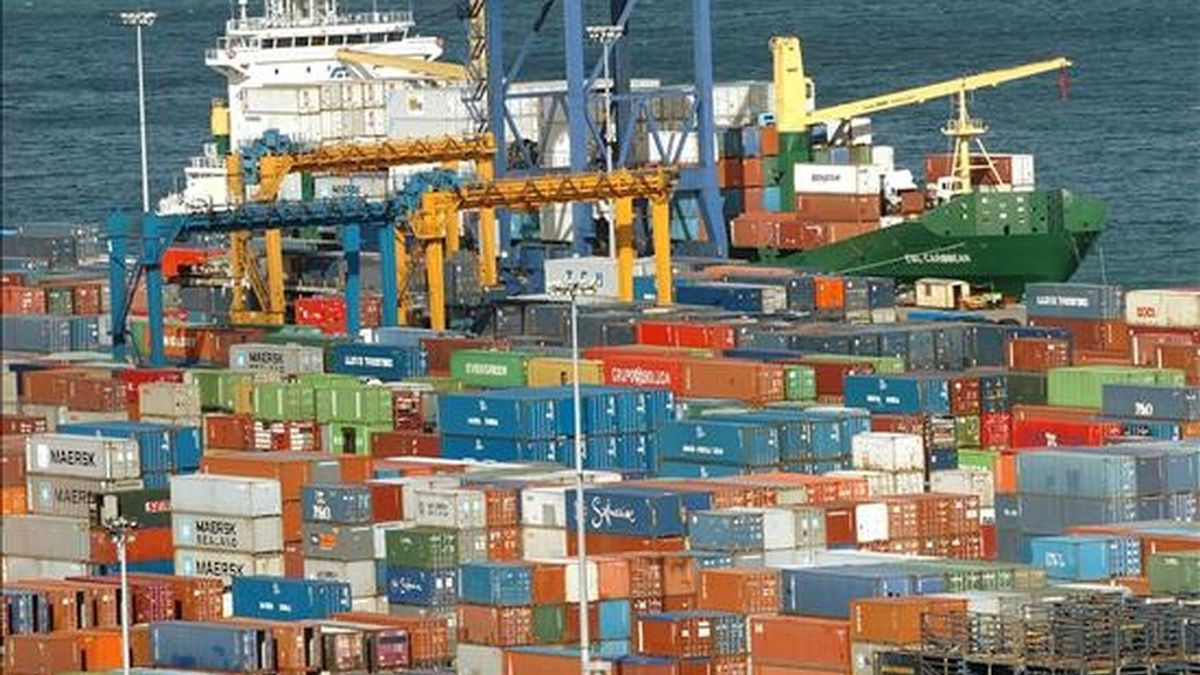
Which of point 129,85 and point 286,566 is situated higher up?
point 129,85

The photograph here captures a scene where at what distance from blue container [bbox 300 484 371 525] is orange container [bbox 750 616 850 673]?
24.5 feet

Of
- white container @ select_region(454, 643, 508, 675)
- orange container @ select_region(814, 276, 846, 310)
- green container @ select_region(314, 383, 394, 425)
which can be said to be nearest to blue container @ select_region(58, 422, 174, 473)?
green container @ select_region(314, 383, 394, 425)

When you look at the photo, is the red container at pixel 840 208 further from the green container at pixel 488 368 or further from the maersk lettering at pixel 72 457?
the maersk lettering at pixel 72 457

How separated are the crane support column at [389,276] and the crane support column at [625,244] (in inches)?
131

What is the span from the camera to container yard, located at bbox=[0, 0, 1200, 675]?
3900cm

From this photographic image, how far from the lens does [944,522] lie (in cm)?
4334

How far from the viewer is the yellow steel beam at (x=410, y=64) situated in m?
84.2

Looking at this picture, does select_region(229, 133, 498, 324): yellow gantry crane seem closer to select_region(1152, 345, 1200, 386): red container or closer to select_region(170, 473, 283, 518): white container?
select_region(1152, 345, 1200, 386): red container

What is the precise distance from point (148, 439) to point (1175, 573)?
14.2 metres

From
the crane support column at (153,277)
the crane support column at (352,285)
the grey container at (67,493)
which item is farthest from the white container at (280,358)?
the grey container at (67,493)

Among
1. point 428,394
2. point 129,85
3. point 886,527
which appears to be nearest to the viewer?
point 886,527

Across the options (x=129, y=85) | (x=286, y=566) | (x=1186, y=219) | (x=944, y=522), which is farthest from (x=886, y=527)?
(x=129, y=85)

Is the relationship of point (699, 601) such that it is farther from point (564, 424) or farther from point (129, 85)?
point (129, 85)

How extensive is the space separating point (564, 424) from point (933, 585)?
35.9ft
